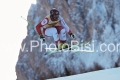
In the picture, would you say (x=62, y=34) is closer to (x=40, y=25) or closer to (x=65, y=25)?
(x=65, y=25)

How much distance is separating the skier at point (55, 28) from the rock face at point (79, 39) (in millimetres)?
57

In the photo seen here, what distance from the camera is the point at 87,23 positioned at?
125 inches

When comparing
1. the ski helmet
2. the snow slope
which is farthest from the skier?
the snow slope

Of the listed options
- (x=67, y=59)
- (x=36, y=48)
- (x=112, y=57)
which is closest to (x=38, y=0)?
(x=36, y=48)

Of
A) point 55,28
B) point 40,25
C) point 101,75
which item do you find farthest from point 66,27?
point 101,75

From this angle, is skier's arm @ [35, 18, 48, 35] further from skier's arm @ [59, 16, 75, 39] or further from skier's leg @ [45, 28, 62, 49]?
skier's arm @ [59, 16, 75, 39]

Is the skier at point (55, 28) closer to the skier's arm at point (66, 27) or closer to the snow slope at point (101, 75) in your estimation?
the skier's arm at point (66, 27)

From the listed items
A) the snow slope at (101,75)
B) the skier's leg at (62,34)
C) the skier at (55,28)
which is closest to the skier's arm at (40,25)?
the skier at (55,28)

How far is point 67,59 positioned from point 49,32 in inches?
15.1

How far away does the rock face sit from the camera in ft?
10.3

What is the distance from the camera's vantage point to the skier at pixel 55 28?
3082 millimetres

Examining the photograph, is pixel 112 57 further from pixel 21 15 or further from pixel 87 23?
pixel 21 15

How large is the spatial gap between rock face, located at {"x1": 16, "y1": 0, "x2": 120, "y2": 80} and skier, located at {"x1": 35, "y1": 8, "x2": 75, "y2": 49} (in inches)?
2.3

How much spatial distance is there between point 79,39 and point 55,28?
0.31 meters
